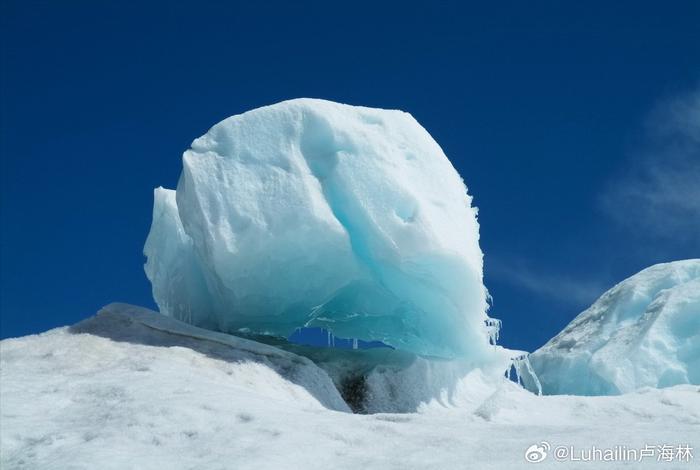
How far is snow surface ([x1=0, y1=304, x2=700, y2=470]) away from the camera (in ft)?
15.8

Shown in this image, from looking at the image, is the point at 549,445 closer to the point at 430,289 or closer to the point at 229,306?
the point at 430,289

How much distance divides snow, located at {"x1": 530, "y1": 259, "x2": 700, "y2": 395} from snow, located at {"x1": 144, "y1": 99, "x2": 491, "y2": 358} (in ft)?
18.1

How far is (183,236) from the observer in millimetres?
11305

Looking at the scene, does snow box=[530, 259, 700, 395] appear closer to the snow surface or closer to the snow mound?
the snow surface

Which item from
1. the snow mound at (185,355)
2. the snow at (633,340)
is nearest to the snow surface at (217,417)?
the snow mound at (185,355)

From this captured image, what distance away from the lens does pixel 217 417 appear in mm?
5777

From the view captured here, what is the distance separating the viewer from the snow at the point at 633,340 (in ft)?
48.4

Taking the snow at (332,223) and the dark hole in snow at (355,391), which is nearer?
the snow at (332,223)

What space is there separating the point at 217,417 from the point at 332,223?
3.78 m

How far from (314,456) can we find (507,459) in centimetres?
112

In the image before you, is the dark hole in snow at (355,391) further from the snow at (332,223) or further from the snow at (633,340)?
the snow at (633,340)

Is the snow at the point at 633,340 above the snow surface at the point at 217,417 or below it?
above

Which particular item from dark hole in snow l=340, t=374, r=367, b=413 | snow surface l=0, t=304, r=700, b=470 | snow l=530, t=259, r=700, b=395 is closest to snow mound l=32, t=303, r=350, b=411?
snow surface l=0, t=304, r=700, b=470

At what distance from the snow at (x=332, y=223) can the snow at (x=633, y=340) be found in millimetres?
5524
